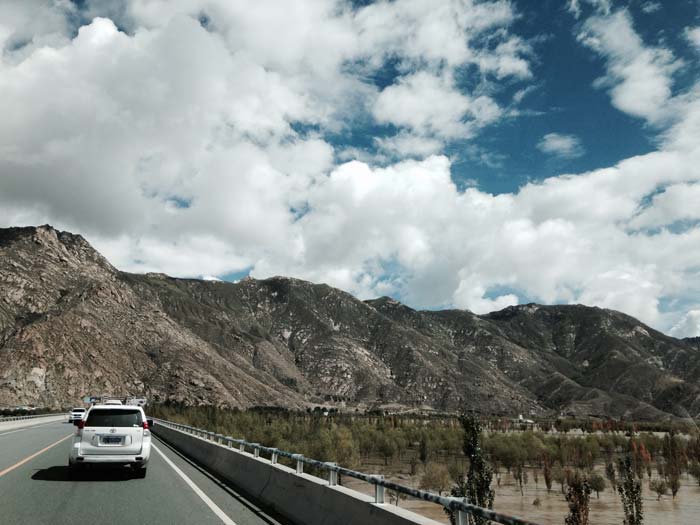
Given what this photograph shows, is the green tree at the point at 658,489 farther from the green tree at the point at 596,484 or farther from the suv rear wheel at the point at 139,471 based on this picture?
the suv rear wheel at the point at 139,471

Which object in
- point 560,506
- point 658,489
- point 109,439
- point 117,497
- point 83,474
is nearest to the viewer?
point 117,497

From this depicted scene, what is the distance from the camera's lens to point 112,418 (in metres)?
14.8

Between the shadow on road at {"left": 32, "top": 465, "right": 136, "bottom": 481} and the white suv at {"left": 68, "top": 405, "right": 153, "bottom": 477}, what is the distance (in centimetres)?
34

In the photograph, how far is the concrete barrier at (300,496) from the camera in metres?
6.96

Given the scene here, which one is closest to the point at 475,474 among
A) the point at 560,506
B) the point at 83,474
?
the point at 83,474

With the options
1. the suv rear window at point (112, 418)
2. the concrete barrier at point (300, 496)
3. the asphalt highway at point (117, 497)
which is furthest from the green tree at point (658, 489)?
the suv rear window at point (112, 418)

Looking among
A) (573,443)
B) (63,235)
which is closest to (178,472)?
(573,443)

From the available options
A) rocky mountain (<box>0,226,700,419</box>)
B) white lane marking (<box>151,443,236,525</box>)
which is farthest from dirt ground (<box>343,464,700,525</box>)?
rocky mountain (<box>0,226,700,419</box>)

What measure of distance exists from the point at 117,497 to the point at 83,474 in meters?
4.18

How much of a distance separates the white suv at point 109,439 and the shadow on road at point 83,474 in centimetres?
34

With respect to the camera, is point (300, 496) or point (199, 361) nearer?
point (300, 496)

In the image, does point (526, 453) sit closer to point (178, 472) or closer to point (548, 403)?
point (178, 472)

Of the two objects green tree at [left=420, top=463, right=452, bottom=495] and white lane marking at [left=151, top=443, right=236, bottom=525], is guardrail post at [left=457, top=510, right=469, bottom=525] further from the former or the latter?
green tree at [left=420, top=463, right=452, bottom=495]

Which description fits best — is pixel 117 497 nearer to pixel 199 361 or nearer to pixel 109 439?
pixel 109 439
